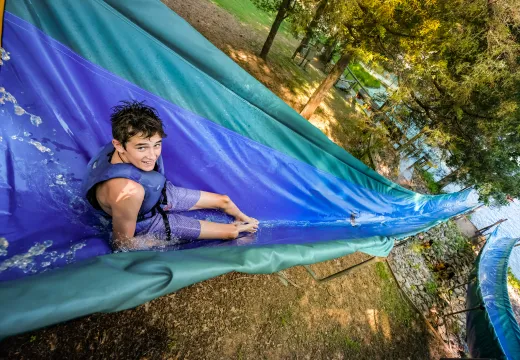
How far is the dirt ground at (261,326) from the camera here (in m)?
1.40

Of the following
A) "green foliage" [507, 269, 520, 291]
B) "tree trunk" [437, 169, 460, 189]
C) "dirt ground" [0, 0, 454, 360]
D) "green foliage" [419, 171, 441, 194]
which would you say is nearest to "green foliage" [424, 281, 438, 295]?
"dirt ground" [0, 0, 454, 360]

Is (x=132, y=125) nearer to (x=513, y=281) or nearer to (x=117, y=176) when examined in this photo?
(x=117, y=176)

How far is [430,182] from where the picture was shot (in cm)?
696

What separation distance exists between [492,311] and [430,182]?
14.8ft

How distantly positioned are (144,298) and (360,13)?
3562 mm

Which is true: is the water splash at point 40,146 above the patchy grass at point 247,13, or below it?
below

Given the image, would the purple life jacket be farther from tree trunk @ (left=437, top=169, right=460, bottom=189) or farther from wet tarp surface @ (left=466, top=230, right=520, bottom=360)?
tree trunk @ (left=437, top=169, right=460, bottom=189)

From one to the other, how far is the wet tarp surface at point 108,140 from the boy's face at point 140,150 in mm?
422

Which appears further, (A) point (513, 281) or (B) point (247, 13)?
(B) point (247, 13)

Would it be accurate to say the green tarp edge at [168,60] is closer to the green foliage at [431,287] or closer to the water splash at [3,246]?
the water splash at [3,246]

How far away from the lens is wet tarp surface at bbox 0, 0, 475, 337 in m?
0.72

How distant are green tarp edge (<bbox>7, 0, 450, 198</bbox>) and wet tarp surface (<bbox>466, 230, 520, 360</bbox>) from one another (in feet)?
8.17

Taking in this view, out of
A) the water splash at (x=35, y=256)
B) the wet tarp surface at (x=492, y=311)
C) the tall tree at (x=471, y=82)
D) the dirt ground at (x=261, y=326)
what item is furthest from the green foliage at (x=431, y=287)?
the water splash at (x=35, y=256)

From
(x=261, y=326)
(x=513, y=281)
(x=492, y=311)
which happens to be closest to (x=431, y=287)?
(x=492, y=311)
